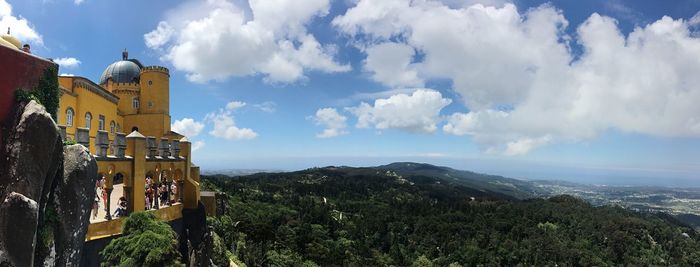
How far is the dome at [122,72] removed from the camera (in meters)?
34.8

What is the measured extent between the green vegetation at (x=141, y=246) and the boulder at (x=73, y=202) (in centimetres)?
296

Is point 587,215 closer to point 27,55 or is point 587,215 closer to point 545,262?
point 545,262

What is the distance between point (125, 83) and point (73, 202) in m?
22.7

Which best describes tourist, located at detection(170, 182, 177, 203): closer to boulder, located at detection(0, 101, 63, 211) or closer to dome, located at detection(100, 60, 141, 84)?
boulder, located at detection(0, 101, 63, 211)

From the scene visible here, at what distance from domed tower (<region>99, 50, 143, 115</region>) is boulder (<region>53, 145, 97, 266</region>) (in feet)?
68.8

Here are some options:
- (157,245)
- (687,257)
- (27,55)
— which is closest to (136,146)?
(157,245)

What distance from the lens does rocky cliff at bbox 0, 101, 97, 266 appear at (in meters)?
11.9

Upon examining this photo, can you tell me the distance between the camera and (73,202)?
→ 13891 mm

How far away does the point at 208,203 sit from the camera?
31.0 meters

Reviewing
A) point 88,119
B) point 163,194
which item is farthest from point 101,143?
point 88,119

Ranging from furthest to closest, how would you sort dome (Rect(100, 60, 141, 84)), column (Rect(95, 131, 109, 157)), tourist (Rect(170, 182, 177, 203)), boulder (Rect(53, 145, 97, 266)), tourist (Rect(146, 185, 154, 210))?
dome (Rect(100, 60, 141, 84))
tourist (Rect(170, 182, 177, 203))
tourist (Rect(146, 185, 154, 210))
column (Rect(95, 131, 109, 157))
boulder (Rect(53, 145, 97, 266))

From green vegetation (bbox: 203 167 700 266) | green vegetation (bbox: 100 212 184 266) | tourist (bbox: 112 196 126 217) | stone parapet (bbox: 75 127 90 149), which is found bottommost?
green vegetation (bbox: 203 167 700 266)

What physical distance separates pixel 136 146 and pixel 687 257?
451 ft

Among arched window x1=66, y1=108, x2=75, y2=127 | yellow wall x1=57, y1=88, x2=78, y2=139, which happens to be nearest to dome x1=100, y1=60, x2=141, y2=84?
yellow wall x1=57, y1=88, x2=78, y2=139
